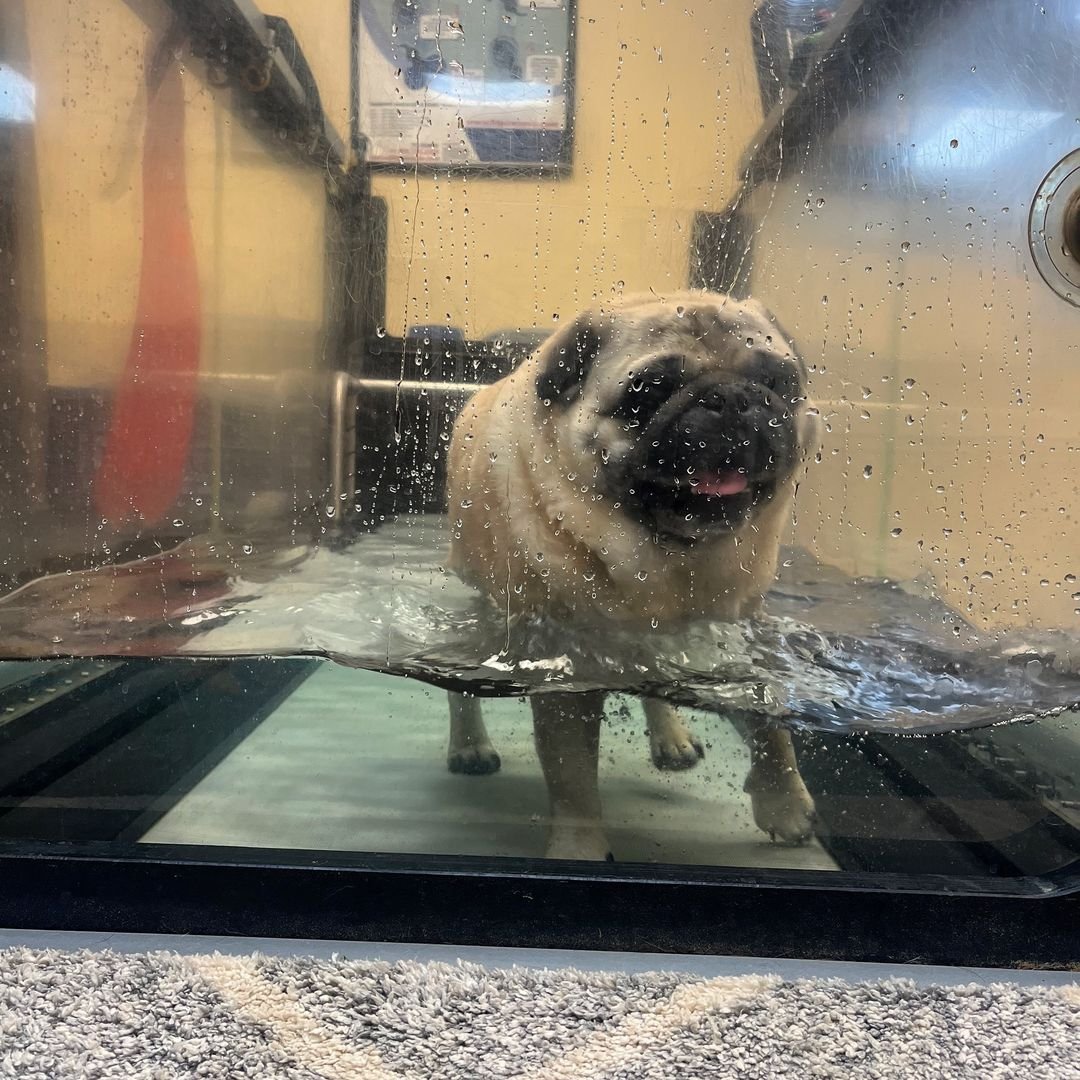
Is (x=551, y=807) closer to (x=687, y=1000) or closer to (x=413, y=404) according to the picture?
(x=687, y=1000)

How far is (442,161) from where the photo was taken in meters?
0.94

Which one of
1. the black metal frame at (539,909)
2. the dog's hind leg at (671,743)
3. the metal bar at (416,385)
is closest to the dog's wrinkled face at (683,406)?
the metal bar at (416,385)

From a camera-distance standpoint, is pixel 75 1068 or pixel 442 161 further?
pixel 442 161

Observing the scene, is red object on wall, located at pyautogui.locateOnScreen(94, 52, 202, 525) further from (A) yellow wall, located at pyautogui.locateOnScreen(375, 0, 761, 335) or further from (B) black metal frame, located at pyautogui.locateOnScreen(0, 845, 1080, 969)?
(B) black metal frame, located at pyautogui.locateOnScreen(0, 845, 1080, 969)

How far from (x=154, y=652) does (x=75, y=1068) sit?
19.5 inches

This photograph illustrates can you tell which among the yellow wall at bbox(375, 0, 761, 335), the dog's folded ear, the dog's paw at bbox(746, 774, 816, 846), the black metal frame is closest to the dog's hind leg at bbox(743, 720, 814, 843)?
the dog's paw at bbox(746, 774, 816, 846)

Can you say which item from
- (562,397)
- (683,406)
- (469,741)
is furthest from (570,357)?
(469,741)

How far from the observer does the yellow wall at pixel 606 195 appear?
93 centimetres

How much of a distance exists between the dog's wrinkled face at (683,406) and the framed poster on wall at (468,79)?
0.27 m

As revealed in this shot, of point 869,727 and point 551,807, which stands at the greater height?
point 869,727

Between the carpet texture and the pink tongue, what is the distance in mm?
540

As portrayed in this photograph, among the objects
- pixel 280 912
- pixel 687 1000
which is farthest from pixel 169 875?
pixel 687 1000

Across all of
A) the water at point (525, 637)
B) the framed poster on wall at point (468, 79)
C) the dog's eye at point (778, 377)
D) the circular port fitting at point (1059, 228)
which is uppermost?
the framed poster on wall at point (468, 79)

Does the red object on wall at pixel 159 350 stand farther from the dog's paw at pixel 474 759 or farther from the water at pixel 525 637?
the dog's paw at pixel 474 759
